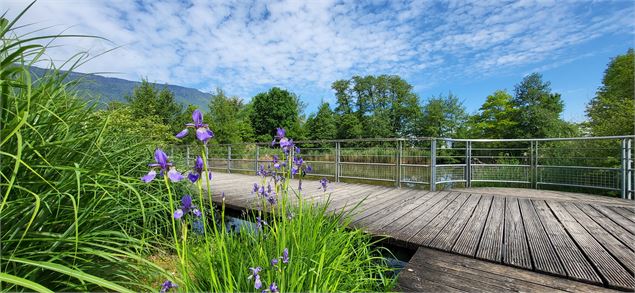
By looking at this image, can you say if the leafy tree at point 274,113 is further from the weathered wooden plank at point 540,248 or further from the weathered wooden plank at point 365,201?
the weathered wooden plank at point 540,248

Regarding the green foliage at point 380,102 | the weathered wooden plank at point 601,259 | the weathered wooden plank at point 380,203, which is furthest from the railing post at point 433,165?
the green foliage at point 380,102

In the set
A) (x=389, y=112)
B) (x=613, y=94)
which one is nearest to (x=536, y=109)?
(x=613, y=94)

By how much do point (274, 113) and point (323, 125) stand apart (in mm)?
5150

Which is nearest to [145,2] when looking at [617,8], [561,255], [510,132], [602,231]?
[561,255]

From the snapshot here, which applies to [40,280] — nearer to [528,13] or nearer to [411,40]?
[411,40]

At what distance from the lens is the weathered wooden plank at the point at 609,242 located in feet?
5.11

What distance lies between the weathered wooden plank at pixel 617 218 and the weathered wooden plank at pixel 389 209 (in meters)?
1.84

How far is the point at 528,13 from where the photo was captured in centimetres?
480

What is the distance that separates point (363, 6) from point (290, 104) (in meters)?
25.1

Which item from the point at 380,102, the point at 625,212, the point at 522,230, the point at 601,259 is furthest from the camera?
the point at 380,102

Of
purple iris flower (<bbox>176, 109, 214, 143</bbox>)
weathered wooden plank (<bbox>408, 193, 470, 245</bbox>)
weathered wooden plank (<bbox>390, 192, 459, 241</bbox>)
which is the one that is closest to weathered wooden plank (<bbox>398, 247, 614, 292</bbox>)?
weathered wooden plank (<bbox>408, 193, 470, 245</bbox>)

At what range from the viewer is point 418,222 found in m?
2.45

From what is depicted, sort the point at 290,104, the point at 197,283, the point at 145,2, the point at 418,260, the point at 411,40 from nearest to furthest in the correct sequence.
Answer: the point at 197,283 < the point at 418,260 < the point at 145,2 < the point at 411,40 < the point at 290,104

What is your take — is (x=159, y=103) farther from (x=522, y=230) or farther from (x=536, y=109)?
(x=536, y=109)
